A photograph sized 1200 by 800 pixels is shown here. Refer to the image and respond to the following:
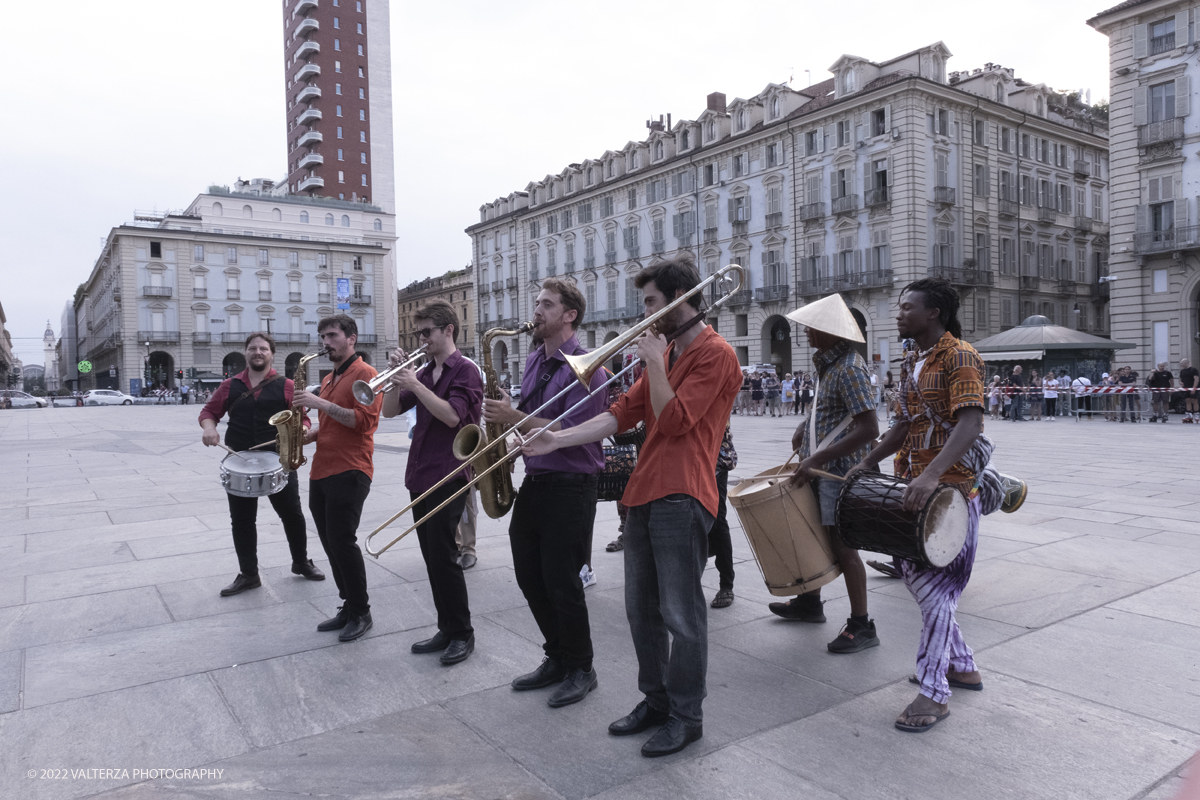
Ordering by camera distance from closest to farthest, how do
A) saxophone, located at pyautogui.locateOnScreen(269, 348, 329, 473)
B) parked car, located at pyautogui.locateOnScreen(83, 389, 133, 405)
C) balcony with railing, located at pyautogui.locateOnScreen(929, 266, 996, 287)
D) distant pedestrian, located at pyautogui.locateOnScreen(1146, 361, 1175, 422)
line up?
saxophone, located at pyautogui.locateOnScreen(269, 348, 329, 473)
distant pedestrian, located at pyautogui.locateOnScreen(1146, 361, 1175, 422)
balcony with railing, located at pyautogui.locateOnScreen(929, 266, 996, 287)
parked car, located at pyautogui.locateOnScreen(83, 389, 133, 405)

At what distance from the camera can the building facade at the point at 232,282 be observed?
6744 cm

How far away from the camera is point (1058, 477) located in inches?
415

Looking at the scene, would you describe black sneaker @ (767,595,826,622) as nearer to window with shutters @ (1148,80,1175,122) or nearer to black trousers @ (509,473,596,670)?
black trousers @ (509,473,596,670)

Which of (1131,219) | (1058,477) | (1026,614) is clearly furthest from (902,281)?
(1026,614)

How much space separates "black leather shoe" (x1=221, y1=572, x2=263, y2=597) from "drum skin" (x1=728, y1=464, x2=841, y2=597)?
343cm

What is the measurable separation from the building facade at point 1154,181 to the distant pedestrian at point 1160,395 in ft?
32.2

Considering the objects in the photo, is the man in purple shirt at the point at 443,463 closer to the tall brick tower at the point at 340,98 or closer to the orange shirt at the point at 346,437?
the orange shirt at the point at 346,437

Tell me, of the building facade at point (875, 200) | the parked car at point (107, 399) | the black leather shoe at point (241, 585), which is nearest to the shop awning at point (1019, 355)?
the building facade at point (875, 200)

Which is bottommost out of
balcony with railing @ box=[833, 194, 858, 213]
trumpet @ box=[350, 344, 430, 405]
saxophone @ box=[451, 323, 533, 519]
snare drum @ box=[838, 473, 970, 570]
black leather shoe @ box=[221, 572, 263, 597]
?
black leather shoe @ box=[221, 572, 263, 597]

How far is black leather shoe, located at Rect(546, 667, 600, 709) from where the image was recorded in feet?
12.0

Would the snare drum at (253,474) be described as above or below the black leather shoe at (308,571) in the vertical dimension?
above

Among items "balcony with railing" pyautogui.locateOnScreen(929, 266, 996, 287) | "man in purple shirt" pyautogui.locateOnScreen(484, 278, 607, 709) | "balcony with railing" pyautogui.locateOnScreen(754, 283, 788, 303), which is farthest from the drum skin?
"balcony with railing" pyautogui.locateOnScreen(754, 283, 788, 303)

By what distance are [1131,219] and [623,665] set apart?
34.6 metres

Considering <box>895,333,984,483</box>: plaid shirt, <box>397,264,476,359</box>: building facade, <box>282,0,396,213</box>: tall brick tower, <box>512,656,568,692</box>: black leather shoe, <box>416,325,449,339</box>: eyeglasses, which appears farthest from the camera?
<box>397,264,476,359</box>: building facade
